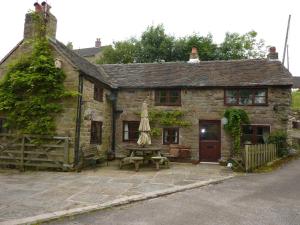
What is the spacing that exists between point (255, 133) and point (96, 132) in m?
9.23

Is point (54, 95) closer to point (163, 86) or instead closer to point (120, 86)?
point (120, 86)

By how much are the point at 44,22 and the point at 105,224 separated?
40.7ft

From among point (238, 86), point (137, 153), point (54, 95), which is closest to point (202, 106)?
point (238, 86)

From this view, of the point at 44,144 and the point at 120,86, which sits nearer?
the point at 44,144

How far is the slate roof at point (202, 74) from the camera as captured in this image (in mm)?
16672

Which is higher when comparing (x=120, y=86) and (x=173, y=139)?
(x=120, y=86)

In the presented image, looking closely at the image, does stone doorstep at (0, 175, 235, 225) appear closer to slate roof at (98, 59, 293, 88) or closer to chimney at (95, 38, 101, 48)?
slate roof at (98, 59, 293, 88)

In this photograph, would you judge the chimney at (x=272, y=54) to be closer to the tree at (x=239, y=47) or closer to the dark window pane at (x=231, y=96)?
the dark window pane at (x=231, y=96)

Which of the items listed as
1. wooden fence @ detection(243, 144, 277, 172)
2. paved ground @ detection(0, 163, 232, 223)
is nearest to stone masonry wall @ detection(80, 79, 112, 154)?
paved ground @ detection(0, 163, 232, 223)

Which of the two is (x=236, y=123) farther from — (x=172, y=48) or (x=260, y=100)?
(x=172, y=48)

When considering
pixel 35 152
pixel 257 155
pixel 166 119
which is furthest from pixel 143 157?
pixel 257 155

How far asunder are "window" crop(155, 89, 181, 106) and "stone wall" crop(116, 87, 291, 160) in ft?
0.88

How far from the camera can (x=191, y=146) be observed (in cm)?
1683

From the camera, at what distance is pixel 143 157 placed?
46.6 feet
